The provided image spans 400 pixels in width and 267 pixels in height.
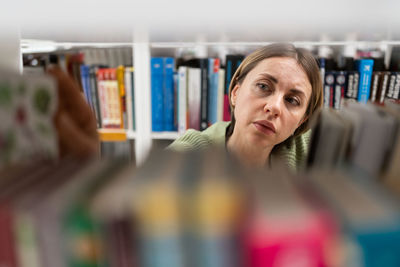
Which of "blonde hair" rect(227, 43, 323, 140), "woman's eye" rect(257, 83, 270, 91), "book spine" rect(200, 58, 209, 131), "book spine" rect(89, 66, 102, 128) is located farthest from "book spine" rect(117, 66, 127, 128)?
"woman's eye" rect(257, 83, 270, 91)

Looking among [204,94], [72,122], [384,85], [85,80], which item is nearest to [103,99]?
[85,80]

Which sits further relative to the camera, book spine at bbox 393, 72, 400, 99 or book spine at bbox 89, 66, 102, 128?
book spine at bbox 89, 66, 102, 128

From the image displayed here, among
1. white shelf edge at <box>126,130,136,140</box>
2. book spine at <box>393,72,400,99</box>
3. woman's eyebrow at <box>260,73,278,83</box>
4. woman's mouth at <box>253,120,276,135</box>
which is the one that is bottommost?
white shelf edge at <box>126,130,136,140</box>

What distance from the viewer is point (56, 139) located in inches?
16.8

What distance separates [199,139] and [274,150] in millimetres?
259

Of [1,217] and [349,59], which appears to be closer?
[1,217]

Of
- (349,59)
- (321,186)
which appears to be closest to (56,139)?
(321,186)

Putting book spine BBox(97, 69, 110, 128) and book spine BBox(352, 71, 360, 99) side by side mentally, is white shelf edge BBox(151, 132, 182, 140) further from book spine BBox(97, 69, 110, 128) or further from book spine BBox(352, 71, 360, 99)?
book spine BBox(352, 71, 360, 99)

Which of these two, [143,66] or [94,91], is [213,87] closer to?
[143,66]

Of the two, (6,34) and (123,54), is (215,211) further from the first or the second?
(123,54)

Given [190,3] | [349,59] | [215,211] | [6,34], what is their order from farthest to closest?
1. [349,59]
2. [6,34]
3. [190,3]
4. [215,211]

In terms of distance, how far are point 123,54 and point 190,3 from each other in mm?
1796

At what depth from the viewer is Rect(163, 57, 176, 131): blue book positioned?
5.85 feet

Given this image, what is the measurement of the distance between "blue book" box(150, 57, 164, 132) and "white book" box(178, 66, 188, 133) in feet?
0.28
